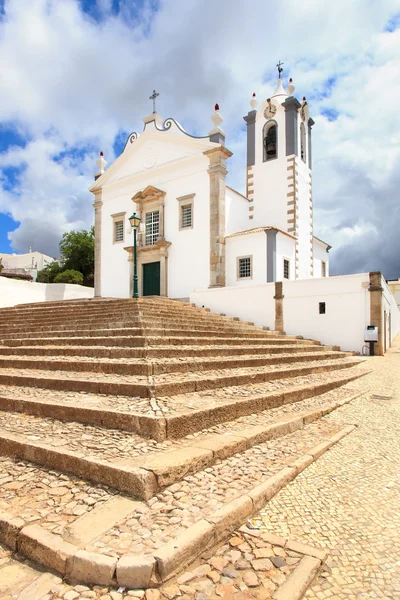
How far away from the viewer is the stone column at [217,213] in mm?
17266

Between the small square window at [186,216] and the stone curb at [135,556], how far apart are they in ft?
54.2

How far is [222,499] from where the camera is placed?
2725mm

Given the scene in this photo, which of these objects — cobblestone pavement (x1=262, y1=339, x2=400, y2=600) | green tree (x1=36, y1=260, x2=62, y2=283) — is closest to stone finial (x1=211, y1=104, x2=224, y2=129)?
cobblestone pavement (x1=262, y1=339, x2=400, y2=600)

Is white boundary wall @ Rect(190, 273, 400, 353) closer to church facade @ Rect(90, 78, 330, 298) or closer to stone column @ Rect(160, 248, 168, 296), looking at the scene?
church facade @ Rect(90, 78, 330, 298)

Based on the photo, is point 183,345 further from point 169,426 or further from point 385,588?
point 385,588

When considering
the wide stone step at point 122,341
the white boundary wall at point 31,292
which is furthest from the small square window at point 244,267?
the white boundary wall at point 31,292

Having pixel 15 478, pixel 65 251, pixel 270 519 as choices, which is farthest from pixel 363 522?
pixel 65 251

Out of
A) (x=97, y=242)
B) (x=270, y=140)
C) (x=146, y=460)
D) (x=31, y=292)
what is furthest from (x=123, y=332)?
(x=270, y=140)

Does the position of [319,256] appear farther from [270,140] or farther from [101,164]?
[101,164]

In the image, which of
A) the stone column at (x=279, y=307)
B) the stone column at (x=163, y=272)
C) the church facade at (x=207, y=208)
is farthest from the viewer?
the stone column at (x=163, y=272)

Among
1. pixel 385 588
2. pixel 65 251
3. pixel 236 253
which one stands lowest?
pixel 385 588

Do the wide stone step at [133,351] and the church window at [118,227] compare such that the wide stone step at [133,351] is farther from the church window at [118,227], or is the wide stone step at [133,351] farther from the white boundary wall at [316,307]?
the church window at [118,227]

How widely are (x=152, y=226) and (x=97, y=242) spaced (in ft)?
11.5

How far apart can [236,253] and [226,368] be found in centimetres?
1149
